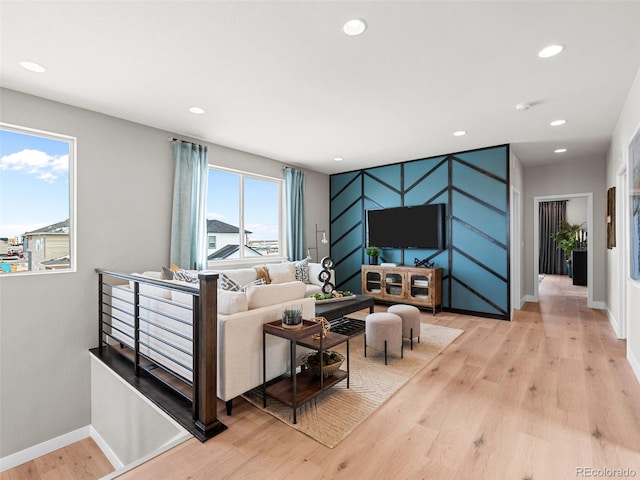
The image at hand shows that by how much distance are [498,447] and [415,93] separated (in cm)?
286

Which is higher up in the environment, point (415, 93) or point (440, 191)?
point (415, 93)

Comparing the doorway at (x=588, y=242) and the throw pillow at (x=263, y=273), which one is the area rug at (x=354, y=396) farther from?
the doorway at (x=588, y=242)

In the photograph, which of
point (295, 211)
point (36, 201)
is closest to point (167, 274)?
point (36, 201)

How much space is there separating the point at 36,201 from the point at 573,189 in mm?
7855

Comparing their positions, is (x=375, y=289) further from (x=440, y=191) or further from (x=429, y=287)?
(x=440, y=191)

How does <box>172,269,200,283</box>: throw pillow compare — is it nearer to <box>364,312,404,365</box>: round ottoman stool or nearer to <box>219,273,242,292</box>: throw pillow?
<box>219,273,242,292</box>: throw pillow

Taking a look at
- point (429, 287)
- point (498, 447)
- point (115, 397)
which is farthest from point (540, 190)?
point (115, 397)

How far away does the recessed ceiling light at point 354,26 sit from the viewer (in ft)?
6.53

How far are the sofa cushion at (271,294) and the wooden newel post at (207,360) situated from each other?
458 mm


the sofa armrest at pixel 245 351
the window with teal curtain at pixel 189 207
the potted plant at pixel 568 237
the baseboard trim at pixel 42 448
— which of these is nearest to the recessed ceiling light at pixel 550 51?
the sofa armrest at pixel 245 351

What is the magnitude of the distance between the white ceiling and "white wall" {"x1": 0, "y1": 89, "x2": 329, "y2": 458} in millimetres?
243

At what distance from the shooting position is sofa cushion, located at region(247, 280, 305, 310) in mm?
2479

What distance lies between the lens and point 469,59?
7.90 feet

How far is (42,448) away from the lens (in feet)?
9.87
